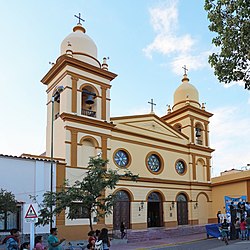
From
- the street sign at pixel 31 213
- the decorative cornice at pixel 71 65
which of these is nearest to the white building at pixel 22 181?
the decorative cornice at pixel 71 65

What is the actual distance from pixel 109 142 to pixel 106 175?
917 cm

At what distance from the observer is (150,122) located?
2891 cm

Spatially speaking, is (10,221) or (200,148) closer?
(10,221)

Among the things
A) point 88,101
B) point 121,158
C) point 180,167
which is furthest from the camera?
point 180,167

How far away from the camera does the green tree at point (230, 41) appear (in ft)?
31.8

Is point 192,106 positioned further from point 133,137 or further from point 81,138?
point 81,138

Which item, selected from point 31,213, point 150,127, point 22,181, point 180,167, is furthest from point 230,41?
point 180,167

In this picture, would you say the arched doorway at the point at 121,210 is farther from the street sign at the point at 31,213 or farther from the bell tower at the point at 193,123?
the street sign at the point at 31,213

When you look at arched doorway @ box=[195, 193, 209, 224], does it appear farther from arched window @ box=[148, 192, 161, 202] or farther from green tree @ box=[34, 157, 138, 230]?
green tree @ box=[34, 157, 138, 230]

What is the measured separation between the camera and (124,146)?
26.1 m

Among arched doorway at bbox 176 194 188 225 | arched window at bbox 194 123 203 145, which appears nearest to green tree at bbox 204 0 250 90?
arched doorway at bbox 176 194 188 225

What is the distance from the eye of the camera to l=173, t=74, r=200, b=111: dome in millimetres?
33381

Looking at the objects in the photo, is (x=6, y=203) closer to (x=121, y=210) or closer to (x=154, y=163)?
(x=121, y=210)

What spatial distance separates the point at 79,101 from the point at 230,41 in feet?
50.2
